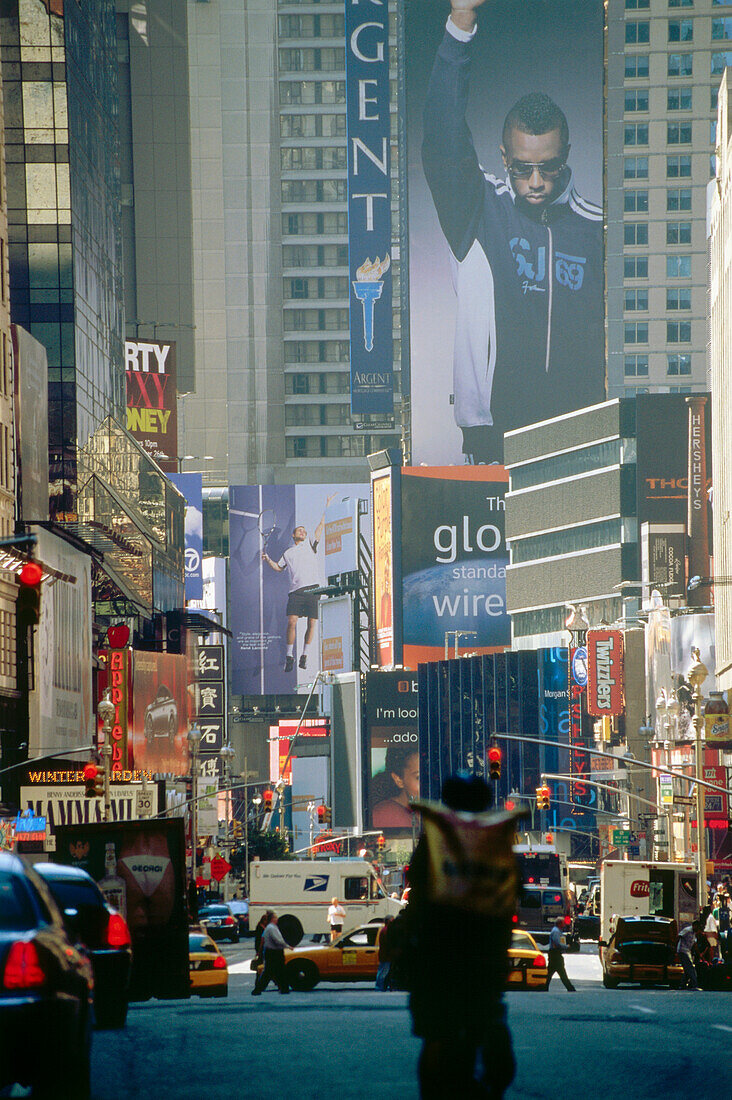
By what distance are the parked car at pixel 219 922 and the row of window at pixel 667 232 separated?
5333 inches

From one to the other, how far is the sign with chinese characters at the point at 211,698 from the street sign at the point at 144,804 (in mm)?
43873

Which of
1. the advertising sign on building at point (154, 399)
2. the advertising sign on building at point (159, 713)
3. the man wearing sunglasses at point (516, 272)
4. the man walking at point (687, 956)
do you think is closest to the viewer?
the man walking at point (687, 956)

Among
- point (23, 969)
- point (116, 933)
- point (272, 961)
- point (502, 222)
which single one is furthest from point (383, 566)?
point (23, 969)

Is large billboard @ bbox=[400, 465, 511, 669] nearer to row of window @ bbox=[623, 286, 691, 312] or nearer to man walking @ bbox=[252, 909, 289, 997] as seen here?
row of window @ bbox=[623, 286, 691, 312]

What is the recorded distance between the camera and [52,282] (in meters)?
87.6

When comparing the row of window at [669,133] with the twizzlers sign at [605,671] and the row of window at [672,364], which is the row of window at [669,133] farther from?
the twizzlers sign at [605,671]

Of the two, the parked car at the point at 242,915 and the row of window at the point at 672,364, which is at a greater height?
the row of window at the point at 672,364

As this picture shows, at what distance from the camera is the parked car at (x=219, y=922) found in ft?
188

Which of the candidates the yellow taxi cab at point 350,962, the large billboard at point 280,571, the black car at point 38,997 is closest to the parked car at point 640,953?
the yellow taxi cab at point 350,962

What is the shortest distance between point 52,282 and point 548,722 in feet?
227

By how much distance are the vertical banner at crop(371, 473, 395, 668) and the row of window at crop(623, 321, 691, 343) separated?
30993mm

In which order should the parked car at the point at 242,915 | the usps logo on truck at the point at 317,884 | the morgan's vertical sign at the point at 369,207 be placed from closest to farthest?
the usps logo on truck at the point at 317,884 < the parked car at the point at 242,915 < the morgan's vertical sign at the point at 369,207

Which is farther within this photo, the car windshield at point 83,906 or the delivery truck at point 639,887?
the delivery truck at point 639,887

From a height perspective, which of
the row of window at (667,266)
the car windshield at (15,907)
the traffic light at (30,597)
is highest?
the row of window at (667,266)
